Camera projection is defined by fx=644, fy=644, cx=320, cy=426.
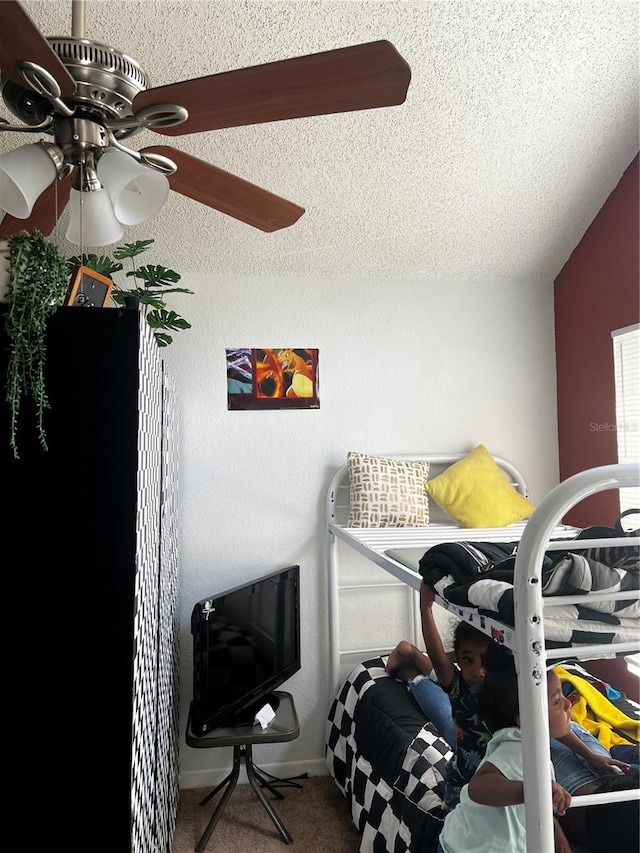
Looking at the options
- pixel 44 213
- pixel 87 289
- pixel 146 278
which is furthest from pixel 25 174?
pixel 146 278

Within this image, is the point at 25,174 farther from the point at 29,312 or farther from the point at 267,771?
the point at 267,771

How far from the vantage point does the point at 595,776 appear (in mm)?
1599

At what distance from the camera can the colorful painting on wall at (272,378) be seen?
9.95 feet

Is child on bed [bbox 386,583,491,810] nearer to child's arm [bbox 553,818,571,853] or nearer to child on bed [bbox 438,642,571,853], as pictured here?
child on bed [bbox 438,642,571,853]

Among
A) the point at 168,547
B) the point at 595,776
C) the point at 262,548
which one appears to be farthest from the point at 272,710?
the point at 595,776

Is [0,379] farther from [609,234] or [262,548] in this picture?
[609,234]

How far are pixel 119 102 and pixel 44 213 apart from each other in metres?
0.54

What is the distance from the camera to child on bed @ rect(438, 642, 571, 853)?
1.25 metres

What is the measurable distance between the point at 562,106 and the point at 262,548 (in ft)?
7.30

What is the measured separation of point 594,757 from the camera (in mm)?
1558

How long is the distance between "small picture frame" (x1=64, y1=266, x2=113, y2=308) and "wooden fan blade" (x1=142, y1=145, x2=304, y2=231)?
0.93ft

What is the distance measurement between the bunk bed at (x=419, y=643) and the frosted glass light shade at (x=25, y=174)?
1.11m

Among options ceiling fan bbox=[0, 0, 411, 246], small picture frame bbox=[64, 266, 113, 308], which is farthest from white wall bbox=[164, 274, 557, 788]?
ceiling fan bbox=[0, 0, 411, 246]

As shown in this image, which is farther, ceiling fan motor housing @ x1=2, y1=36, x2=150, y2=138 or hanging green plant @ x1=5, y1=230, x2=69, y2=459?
hanging green plant @ x1=5, y1=230, x2=69, y2=459
